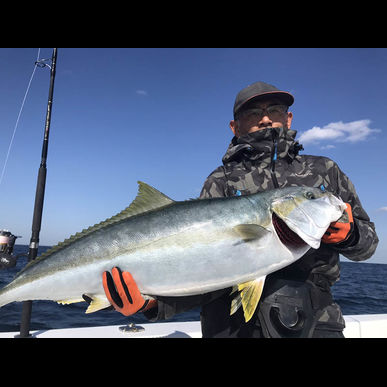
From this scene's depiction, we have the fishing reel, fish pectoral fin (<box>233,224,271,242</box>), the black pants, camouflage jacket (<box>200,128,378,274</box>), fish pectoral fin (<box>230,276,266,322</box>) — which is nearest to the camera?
fish pectoral fin (<box>230,276,266,322</box>)

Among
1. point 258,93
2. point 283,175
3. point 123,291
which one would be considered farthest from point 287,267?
point 258,93

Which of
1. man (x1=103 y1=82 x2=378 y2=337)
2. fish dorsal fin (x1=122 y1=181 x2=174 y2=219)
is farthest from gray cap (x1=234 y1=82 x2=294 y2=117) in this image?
fish dorsal fin (x1=122 y1=181 x2=174 y2=219)

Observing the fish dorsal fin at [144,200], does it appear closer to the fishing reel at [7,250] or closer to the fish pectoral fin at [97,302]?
the fish pectoral fin at [97,302]

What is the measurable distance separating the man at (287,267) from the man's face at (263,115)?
0.04 feet

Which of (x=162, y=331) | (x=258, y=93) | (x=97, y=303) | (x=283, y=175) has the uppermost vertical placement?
(x=258, y=93)

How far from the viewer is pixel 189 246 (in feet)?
8.91

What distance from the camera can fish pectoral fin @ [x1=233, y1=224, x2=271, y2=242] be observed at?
266cm

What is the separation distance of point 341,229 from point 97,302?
8.25 ft

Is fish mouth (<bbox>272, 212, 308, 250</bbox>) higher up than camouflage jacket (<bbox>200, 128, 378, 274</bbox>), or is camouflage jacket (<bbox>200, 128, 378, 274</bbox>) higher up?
camouflage jacket (<bbox>200, 128, 378, 274</bbox>)

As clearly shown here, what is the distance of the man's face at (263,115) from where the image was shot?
12.2ft

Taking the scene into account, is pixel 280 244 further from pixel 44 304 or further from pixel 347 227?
pixel 44 304

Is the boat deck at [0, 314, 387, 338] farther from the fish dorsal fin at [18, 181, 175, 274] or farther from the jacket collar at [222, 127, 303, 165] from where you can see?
the jacket collar at [222, 127, 303, 165]

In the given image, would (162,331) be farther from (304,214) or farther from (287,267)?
(304,214)

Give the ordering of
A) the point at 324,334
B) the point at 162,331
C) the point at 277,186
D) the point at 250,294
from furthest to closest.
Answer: the point at 162,331, the point at 277,186, the point at 324,334, the point at 250,294
